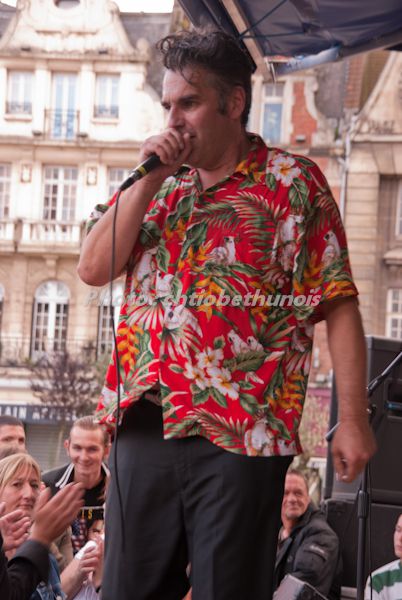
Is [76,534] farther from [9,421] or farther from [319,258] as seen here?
[319,258]

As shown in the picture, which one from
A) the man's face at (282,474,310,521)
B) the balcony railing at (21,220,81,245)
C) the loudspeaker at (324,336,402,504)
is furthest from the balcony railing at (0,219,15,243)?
the loudspeaker at (324,336,402,504)

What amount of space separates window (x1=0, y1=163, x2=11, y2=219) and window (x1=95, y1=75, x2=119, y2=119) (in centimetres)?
274

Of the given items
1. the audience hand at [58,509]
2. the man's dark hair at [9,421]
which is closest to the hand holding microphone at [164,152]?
the audience hand at [58,509]

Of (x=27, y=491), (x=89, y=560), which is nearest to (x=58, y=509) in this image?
(x=27, y=491)

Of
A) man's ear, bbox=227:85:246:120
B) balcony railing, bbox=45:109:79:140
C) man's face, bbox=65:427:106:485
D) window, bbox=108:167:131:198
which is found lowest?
man's face, bbox=65:427:106:485

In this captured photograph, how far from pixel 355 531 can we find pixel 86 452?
130 cm

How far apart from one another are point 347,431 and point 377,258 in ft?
76.3

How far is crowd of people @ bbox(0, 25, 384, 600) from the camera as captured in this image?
178 centimetres

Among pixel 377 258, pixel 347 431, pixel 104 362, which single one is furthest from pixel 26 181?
pixel 347 431

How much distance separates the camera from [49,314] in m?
26.8

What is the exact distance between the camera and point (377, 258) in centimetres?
2477

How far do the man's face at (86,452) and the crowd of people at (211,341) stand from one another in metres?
2.77

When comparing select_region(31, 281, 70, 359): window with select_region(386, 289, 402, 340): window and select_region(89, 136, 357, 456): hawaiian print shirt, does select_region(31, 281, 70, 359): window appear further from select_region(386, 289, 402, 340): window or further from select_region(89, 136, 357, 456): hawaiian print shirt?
select_region(89, 136, 357, 456): hawaiian print shirt

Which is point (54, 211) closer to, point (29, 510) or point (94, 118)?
point (94, 118)
